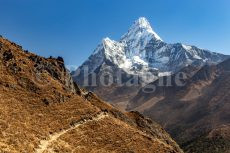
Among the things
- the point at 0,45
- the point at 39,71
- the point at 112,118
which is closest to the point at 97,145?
the point at 112,118

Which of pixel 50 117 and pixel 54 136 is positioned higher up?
pixel 50 117

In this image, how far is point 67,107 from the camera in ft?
280

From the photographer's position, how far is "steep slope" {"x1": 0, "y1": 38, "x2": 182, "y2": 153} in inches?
2667

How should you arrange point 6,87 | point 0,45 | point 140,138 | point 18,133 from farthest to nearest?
point 0,45
point 140,138
point 6,87
point 18,133

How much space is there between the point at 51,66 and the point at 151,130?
29.3m

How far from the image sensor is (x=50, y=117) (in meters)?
78.7

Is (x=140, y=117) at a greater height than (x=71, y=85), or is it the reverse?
(x=71, y=85)

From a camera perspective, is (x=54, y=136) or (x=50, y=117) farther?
(x=50, y=117)

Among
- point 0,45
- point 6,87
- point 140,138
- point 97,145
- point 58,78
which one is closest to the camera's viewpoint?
point 97,145

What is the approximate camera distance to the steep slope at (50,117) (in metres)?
67.8

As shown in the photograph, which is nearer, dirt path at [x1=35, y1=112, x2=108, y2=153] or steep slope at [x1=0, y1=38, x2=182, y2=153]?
dirt path at [x1=35, y1=112, x2=108, y2=153]

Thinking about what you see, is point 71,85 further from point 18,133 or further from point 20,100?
point 18,133

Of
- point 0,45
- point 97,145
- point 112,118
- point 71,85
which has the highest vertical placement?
point 0,45

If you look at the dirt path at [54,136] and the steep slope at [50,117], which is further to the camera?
the steep slope at [50,117]
